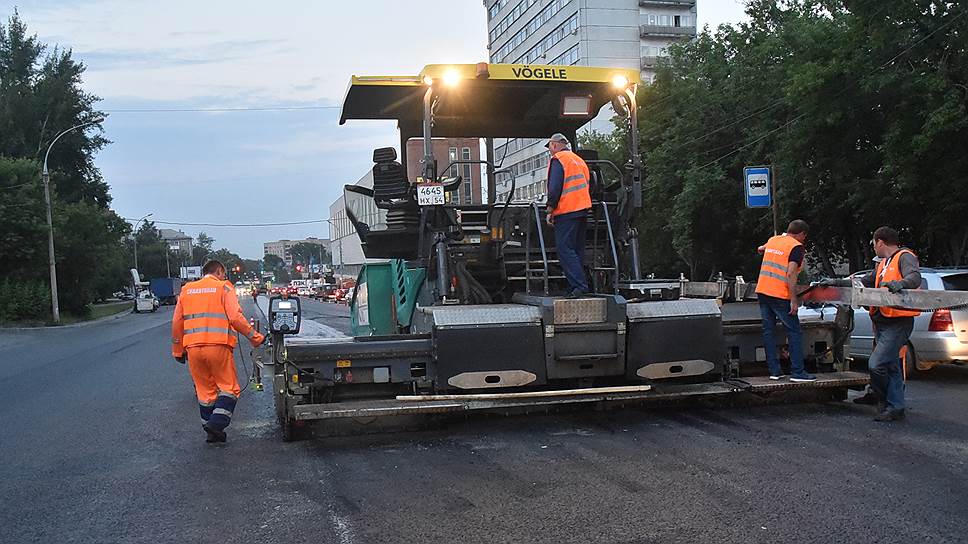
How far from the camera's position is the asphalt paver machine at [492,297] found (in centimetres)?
641

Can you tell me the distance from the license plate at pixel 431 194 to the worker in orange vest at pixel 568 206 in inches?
39.8

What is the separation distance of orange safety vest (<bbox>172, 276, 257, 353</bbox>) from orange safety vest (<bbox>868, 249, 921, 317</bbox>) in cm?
538

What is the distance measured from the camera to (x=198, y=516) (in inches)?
195

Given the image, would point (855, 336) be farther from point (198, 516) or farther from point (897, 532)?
point (198, 516)

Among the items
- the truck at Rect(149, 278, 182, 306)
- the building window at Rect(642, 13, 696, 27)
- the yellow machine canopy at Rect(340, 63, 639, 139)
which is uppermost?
the building window at Rect(642, 13, 696, 27)

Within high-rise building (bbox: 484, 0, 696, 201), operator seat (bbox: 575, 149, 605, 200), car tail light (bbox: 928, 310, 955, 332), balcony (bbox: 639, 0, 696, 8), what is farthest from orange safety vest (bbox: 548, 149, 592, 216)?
balcony (bbox: 639, 0, 696, 8)

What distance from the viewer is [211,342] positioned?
6898 mm

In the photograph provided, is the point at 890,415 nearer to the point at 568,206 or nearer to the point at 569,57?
the point at 568,206

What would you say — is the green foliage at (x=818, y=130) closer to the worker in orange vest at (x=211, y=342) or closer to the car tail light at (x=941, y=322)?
the car tail light at (x=941, y=322)

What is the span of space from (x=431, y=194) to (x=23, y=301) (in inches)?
A: 1421

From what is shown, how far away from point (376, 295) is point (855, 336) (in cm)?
658

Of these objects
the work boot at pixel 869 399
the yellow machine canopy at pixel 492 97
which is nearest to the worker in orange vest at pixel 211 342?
the yellow machine canopy at pixel 492 97

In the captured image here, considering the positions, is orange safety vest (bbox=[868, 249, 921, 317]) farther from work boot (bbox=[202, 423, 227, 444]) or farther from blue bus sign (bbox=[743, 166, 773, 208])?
blue bus sign (bbox=[743, 166, 773, 208])

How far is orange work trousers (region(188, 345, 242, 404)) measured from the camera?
22.7 ft
